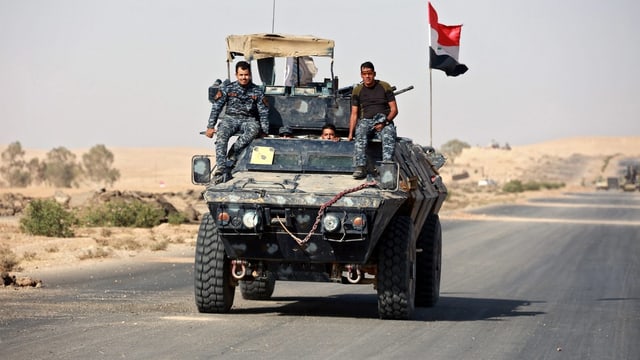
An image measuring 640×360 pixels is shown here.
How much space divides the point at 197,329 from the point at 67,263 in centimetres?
1111

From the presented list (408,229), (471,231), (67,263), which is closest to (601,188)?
(471,231)

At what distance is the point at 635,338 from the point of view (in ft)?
40.7

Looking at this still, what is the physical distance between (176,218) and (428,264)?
21.5 m

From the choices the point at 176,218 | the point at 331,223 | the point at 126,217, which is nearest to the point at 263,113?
the point at 331,223

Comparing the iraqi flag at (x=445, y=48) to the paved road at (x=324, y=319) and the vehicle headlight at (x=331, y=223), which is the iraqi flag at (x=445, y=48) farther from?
the vehicle headlight at (x=331, y=223)

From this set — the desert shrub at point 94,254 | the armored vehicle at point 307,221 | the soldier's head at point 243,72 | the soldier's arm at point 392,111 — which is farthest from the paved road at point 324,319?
the soldier's head at point 243,72

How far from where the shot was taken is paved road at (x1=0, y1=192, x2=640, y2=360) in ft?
34.8

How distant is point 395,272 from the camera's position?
12.9 m

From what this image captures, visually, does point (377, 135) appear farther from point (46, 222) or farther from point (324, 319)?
point (46, 222)

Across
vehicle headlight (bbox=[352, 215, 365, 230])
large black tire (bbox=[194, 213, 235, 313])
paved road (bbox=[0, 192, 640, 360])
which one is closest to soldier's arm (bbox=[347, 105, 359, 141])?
vehicle headlight (bbox=[352, 215, 365, 230])

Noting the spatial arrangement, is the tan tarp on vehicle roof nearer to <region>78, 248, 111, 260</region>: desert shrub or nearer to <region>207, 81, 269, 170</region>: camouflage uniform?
<region>207, 81, 269, 170</region>: camouflage uniform

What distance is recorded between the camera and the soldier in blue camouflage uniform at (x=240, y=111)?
14.0 metres

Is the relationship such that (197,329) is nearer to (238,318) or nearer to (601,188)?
(238,318)

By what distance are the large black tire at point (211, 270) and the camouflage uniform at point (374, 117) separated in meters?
1.80
